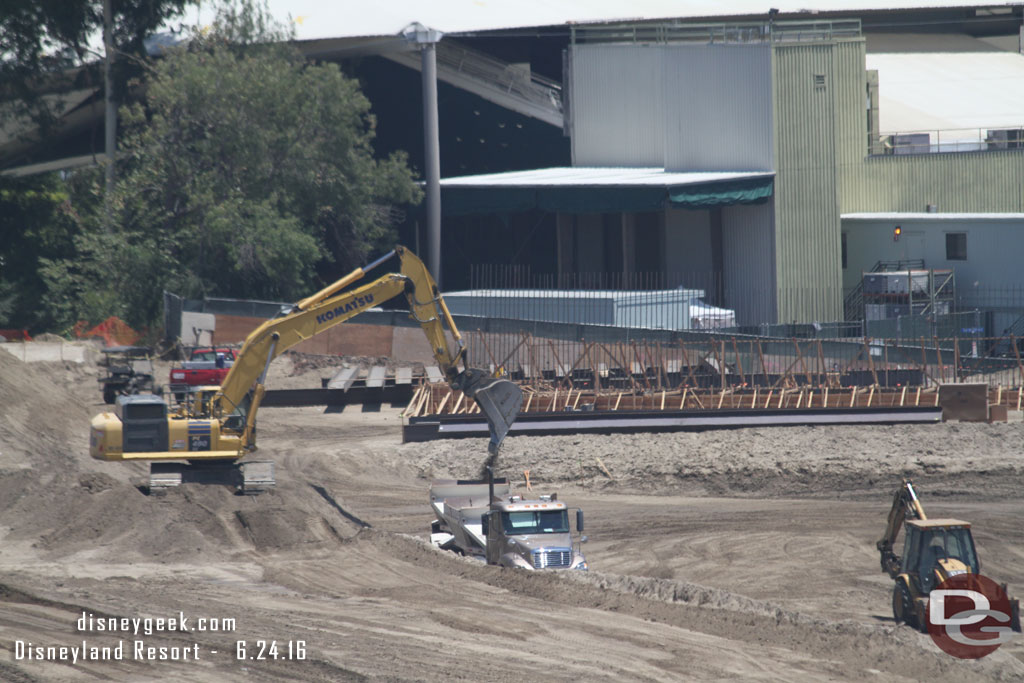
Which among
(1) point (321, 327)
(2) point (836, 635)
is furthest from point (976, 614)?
(1) point (321, 327)

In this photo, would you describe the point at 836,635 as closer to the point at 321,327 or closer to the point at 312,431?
the point at 321,327

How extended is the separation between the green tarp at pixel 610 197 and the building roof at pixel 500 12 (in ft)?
27.3

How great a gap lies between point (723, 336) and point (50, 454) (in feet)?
67.2

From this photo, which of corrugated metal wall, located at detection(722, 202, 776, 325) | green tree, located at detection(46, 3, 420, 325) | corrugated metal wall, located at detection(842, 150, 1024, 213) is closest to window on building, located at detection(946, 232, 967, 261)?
corrugated metal wall, located at detection(842, 150, 1024, 213)

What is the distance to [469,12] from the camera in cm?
5366

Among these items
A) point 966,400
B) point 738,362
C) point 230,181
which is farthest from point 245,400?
point 230,181

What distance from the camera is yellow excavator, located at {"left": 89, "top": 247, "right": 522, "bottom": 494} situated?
24312 mm

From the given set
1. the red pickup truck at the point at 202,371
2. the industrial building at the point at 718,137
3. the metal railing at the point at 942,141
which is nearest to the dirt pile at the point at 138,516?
the red pickup truck at the point at 202,371

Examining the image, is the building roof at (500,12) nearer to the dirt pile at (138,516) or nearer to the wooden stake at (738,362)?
the wooden stake at (738,362)

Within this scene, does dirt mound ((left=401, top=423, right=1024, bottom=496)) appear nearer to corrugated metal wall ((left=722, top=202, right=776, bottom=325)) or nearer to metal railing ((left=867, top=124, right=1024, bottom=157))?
corrugated metal wall ((left=722, top=202, right=776, bottom=325))

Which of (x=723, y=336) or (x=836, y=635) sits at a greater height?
(x=723, y=336)

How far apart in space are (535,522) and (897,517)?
5.95 m

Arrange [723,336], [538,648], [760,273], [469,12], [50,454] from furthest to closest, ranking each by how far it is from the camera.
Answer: [469,12] < [760,273] < [723,336] < [50,454] < [538,648]

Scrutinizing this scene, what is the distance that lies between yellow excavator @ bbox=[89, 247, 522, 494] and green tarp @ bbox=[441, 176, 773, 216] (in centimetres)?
2145
